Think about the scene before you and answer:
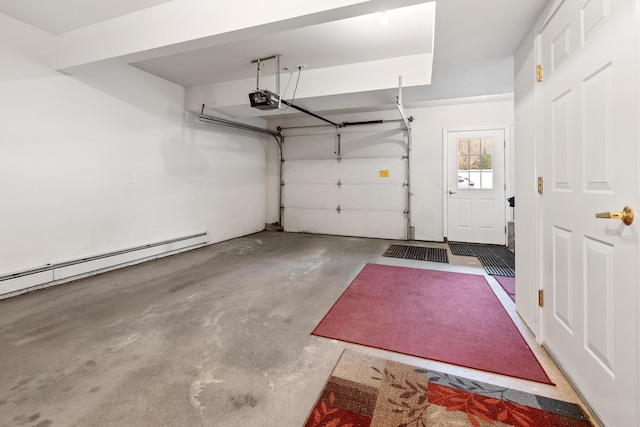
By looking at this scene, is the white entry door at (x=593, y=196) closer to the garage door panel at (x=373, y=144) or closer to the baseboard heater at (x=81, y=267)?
the garage door panel at (x=373, y=144)

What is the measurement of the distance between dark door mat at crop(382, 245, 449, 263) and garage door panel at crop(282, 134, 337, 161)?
2.70m

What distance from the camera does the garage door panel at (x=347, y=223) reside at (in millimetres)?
6195

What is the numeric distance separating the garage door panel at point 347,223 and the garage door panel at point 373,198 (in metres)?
0.13

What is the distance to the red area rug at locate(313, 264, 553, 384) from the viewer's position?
1.84 m

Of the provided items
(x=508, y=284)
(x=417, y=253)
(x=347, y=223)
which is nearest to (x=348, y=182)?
(x=347, y=223)

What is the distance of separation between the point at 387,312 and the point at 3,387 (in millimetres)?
2540

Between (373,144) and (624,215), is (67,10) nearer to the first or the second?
(624,215)

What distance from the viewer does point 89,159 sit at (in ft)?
11.6

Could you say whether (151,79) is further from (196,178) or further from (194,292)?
(194,292)

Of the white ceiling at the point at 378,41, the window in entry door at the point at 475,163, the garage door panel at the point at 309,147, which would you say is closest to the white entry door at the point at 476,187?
the window in entry door at the point at 475,163

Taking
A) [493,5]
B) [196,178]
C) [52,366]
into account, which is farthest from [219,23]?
[196,178]

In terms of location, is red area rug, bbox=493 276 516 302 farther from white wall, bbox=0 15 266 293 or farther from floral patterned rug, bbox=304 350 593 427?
white wall, bbox=0 15 266 293

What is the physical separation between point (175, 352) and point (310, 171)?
5380 millimetres

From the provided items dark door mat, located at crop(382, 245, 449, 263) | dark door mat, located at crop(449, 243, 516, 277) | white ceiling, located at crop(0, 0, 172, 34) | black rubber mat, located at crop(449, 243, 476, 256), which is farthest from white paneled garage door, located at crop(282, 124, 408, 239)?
white ceiling, located at crop(0, 0, 172, 34)
